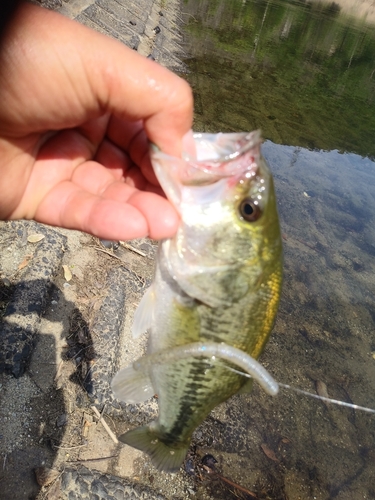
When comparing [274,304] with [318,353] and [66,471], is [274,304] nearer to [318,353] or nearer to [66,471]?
[66,471]

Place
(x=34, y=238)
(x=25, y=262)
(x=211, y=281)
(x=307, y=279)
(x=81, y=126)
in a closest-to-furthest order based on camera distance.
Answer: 1. (x=211, y=281)
2. (x=81, y=126)
3. (x=25, y=262)
4. (x=34, y=238)
5. (x=307, y=279)

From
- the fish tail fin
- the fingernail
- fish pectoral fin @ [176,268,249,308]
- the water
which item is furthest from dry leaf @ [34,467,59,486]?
the fingernail

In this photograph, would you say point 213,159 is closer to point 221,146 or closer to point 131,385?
point 221,146

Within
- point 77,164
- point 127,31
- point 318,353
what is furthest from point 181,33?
point 77,164

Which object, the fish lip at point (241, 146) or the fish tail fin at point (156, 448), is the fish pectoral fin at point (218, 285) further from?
the fish tail fin at point (156, 448)

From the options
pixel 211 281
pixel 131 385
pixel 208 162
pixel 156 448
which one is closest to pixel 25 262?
pixel 131 385

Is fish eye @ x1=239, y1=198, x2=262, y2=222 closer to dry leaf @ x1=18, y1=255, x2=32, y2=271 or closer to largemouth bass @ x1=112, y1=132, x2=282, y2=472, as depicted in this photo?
largemouth bass @ x1=112, y1=132, x2=282, y2=472

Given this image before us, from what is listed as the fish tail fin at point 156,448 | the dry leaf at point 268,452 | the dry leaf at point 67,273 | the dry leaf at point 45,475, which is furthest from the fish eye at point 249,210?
the dry leaf at point 268,452
